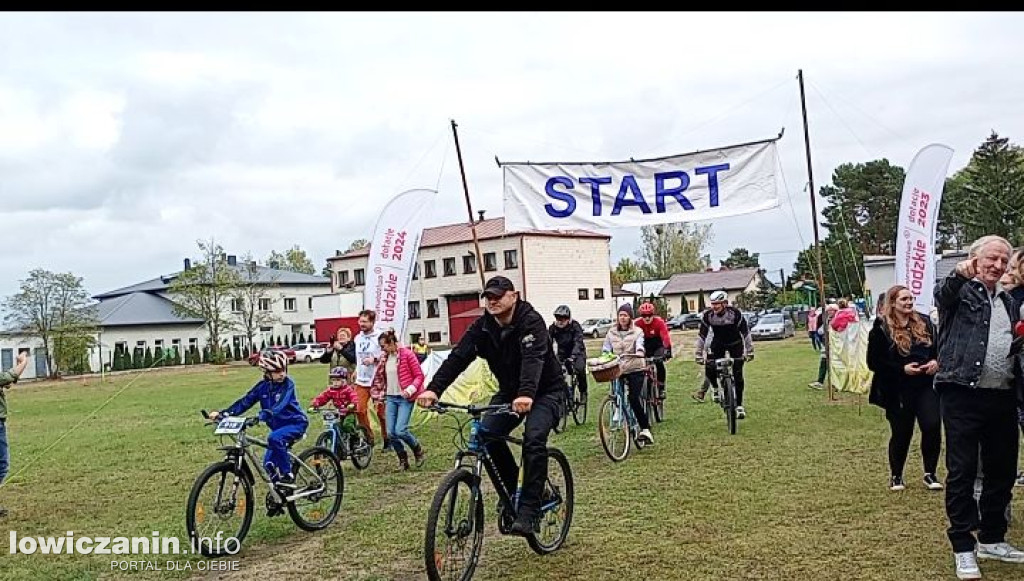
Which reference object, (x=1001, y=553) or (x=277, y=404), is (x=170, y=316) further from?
(x=1001, y=553)

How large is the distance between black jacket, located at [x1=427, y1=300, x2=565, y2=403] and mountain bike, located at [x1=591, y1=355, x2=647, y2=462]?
3.82 metres

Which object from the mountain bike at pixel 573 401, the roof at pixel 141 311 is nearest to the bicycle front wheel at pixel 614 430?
the mountain bike at pixel 573 401

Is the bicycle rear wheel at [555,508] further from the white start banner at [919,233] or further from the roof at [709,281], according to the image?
the roof at [709,281]

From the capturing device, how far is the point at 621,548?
6562 mm

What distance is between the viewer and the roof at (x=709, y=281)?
8081 cm

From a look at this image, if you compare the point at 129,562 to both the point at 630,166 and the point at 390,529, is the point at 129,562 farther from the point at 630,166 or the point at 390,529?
the point at 630,166

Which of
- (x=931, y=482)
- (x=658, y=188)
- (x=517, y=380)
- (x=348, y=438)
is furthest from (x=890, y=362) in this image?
(x=348, y=438)

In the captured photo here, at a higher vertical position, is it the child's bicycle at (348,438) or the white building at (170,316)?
the white building at (170,316)

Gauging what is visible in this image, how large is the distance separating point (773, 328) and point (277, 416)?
136ft

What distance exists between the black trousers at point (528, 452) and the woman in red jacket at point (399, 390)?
4.03 m

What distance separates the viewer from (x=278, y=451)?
7367 mm

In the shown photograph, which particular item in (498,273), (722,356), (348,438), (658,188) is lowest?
(348,438)
